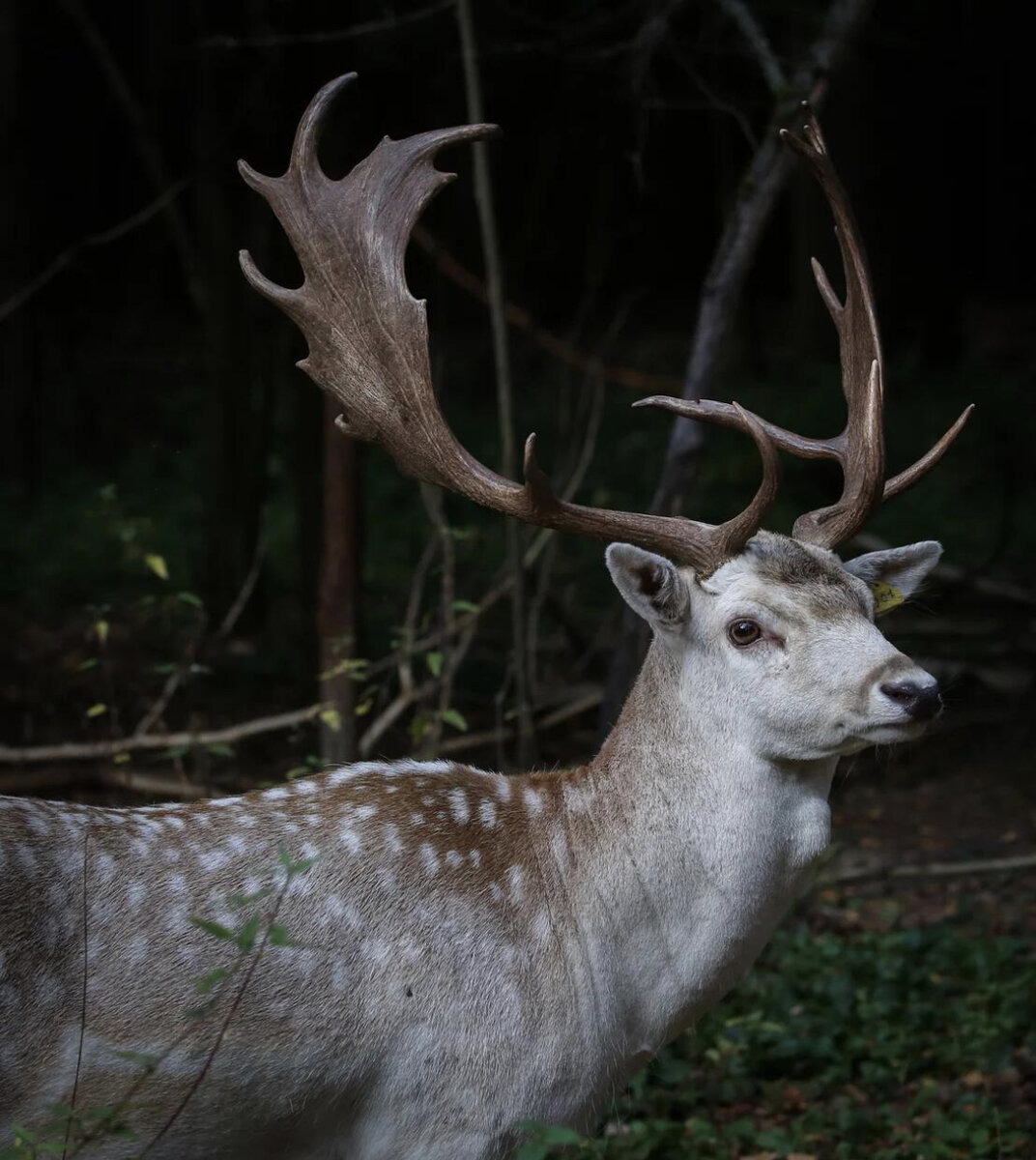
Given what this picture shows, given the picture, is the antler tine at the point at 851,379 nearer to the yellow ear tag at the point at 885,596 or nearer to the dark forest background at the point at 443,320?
the yellow ear tag at the point at 885,596

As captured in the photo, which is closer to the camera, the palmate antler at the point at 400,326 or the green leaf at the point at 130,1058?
the green leaf at the point at 130,1058

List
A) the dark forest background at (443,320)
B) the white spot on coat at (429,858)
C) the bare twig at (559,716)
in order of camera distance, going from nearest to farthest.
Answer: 1. the white spot on coat at (429,858)
2. the bare twig at (559,716)
3. the dark forest background at (443,320)

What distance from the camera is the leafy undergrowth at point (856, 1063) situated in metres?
4.89

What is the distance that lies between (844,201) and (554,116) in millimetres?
9230

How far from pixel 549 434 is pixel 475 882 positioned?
35.4ft

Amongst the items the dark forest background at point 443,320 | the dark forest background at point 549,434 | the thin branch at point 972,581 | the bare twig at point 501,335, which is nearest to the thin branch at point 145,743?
the dark forest background at point 549,434

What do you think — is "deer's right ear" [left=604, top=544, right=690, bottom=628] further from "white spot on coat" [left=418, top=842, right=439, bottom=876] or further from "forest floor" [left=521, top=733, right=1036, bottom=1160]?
"white spot on coat" [left=418, top=842, right=439, bottom=876]

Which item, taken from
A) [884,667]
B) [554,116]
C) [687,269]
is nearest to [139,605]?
[884,667]

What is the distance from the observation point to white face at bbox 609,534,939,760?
365 cm

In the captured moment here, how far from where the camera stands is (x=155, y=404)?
52.2 feet

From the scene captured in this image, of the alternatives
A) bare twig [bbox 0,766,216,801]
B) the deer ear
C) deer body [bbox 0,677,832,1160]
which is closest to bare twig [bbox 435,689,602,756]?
bare twig [bbox 0,766,216,801]

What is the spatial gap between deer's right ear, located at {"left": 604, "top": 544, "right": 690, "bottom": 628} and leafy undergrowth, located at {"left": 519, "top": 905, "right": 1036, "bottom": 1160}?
1.67 metres

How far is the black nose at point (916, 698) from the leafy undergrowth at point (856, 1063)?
1.78m

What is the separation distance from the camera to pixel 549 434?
1434cm
